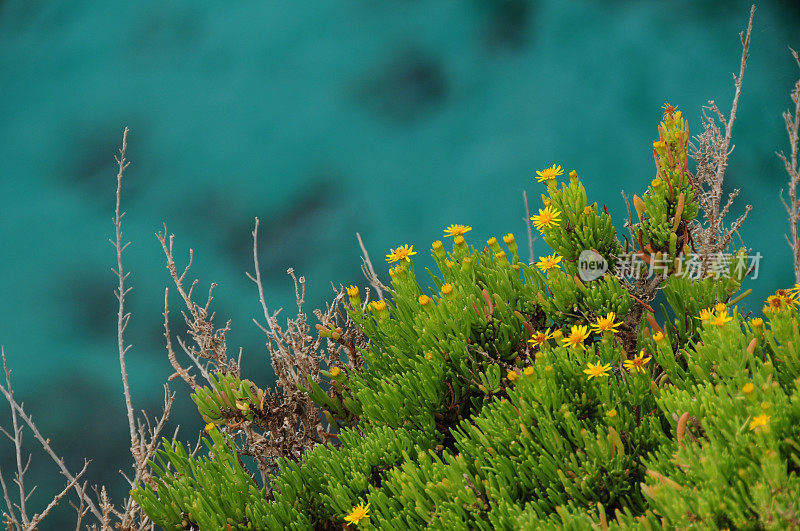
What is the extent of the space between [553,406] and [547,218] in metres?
0.50

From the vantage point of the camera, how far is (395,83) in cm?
452

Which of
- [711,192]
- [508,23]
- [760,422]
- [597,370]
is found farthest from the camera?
[508,23]

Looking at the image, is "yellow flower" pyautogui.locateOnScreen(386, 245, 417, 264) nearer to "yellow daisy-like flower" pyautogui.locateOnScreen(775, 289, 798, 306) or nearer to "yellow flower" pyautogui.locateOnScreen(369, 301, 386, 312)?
"yellow flower" pyautogui.locateOnScreen(369, 301, 386, 312)

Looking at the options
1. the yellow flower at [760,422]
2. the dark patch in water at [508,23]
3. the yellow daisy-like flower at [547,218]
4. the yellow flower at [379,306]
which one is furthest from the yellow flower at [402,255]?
the dark patch in water at [508,23]

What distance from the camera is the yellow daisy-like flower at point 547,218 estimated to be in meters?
1.63

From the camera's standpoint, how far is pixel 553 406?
1287mm

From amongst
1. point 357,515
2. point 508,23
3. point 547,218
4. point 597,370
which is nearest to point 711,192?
point 547,218

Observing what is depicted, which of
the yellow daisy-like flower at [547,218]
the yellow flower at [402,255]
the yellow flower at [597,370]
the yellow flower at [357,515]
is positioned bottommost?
the yellow flower at [357,515]

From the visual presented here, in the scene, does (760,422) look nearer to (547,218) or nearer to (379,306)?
(547,218)

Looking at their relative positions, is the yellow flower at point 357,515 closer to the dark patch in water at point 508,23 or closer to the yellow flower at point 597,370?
the yellow flower at point 597,370

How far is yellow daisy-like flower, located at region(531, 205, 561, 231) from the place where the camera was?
1.63 metres

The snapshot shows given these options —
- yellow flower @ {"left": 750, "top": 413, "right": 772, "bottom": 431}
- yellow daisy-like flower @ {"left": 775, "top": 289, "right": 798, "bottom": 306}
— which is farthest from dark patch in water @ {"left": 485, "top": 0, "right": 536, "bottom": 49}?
yellow flower @ {"left": 750, "top": 413, "right": 772, "bottom": 431}

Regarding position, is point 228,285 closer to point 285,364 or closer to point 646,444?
point 285,364

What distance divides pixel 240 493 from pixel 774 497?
995 millimetres
